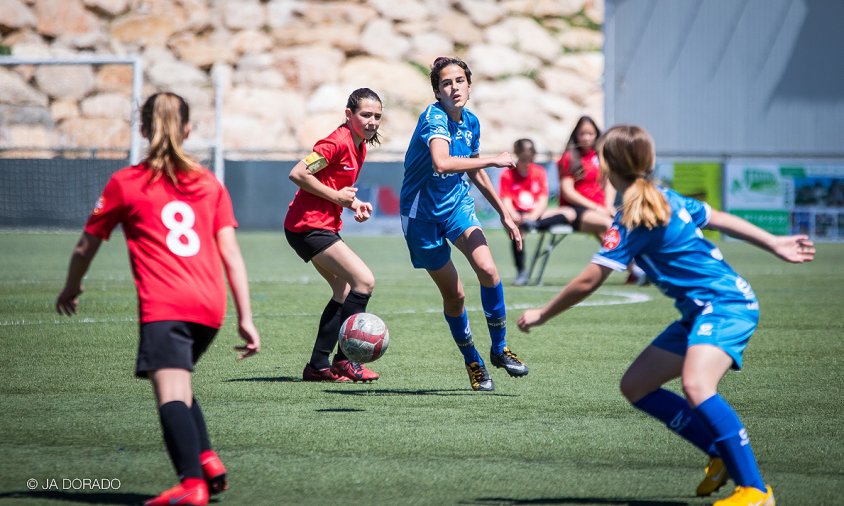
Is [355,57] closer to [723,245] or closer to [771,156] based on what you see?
[771,156]

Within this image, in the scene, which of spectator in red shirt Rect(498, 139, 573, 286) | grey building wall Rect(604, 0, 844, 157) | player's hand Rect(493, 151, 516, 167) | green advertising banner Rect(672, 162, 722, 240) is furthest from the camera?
grey building wall Rect(604, 0, 844, 157)

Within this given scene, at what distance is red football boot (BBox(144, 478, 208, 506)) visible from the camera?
4453mm

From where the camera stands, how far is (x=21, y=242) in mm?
24672

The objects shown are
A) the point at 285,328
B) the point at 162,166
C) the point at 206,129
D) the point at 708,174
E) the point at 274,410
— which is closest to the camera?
the point at 162,166

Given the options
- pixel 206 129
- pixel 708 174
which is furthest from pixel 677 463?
pixel 206 129

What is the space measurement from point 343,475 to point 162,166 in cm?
159

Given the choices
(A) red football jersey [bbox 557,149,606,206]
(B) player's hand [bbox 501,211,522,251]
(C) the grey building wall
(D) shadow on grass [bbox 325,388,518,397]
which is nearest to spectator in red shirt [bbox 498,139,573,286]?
(A) red football jersey [bbox 557,149,606,206]

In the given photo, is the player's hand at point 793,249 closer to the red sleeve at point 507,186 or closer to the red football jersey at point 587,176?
the red football jersey at point 587,176

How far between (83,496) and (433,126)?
3530mm

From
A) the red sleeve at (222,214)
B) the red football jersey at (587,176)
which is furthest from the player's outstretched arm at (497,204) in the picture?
the red football jersey at (587,176)

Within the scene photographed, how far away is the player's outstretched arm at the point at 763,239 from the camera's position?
190 inches

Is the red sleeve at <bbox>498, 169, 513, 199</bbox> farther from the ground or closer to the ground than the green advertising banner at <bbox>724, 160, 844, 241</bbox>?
farther from the ground

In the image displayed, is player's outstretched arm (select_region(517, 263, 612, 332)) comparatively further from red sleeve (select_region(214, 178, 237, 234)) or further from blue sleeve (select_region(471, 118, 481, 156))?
blue sleeve (select_region(471, 118, 481, 156))

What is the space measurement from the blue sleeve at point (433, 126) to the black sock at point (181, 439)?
11.0 feet
